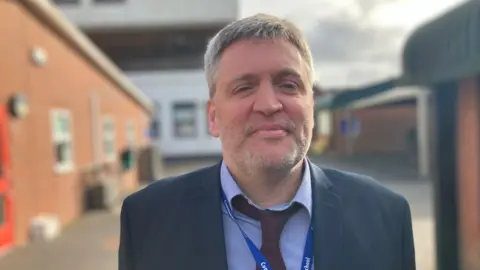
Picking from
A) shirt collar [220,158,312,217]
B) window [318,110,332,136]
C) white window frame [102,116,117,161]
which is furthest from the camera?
window [318,110,332,136]

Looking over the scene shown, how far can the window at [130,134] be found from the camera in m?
17.3

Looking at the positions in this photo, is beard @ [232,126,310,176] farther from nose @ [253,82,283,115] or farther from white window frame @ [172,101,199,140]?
white window frame @ [172,101,199,140]

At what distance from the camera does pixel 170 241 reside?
1.59 m

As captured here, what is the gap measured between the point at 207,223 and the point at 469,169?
415 centimetres

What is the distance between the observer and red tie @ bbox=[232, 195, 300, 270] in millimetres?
1506

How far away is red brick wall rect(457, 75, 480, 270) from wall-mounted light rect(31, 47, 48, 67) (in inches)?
249

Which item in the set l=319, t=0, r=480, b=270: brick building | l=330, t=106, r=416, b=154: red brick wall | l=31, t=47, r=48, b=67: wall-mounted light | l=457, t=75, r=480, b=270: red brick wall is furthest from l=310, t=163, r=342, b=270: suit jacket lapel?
l=330, t=106, r=416, b=154: red brick wall

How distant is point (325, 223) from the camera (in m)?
Answer: 1.59

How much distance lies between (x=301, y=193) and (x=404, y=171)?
724 inches

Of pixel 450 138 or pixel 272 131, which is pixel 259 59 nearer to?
pixel 272 131

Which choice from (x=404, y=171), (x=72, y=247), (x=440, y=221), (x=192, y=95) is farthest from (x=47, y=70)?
A: (x=192, y=95)

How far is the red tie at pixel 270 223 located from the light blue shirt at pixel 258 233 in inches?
0.6

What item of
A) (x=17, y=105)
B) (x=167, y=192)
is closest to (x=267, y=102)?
(x=167, y=192)

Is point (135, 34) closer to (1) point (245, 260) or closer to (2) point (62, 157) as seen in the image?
(2) point (62, 157)
